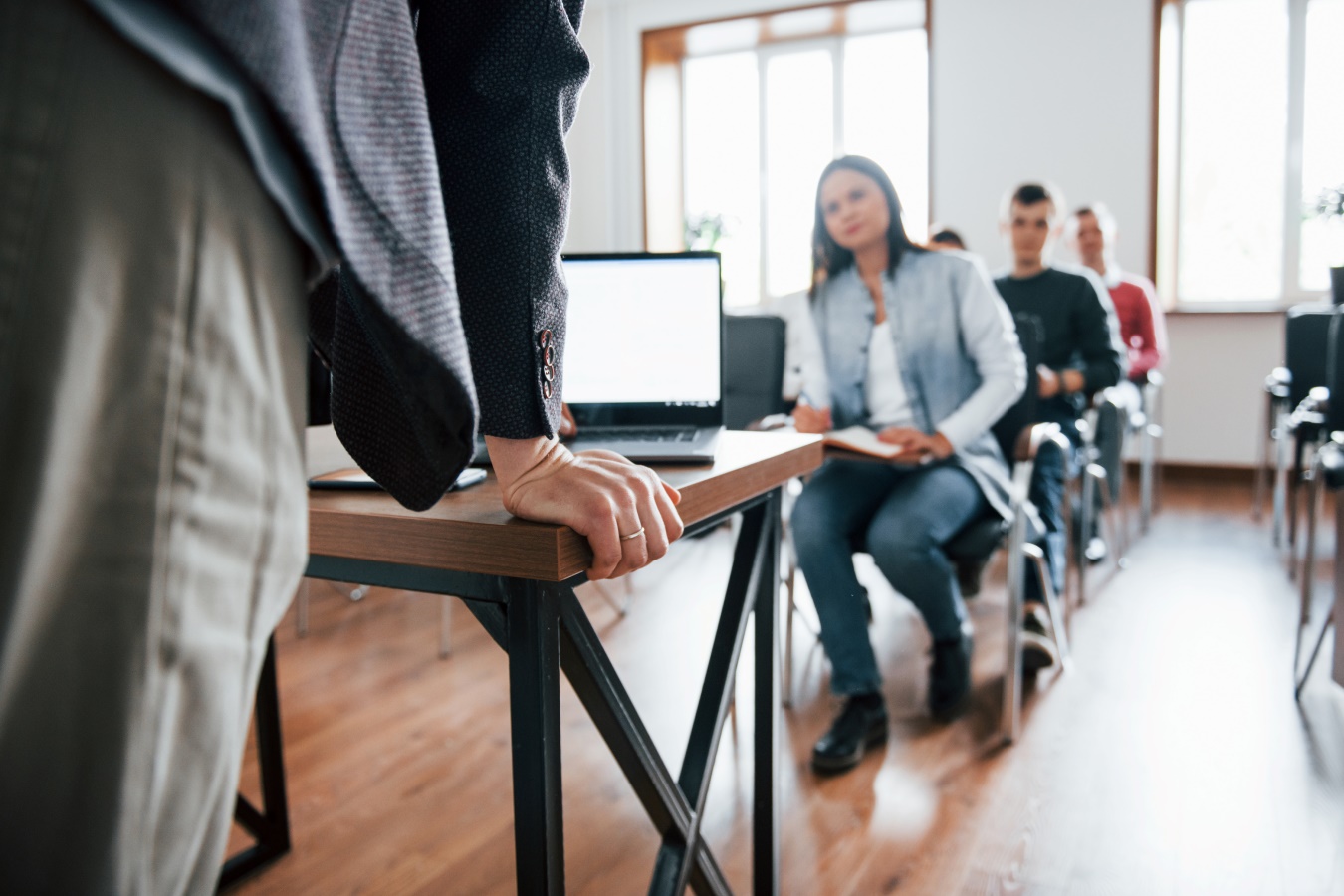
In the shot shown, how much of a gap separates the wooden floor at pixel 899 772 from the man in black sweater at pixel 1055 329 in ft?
1.32

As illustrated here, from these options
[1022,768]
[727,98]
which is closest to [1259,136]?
[727,98]

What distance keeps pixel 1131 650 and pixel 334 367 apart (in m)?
2.54

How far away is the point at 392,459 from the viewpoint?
62cm

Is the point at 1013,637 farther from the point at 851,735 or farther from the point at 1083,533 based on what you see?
the point at 1083,533

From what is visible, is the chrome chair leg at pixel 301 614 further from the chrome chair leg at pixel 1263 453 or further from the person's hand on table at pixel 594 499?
the chrome chair leg at pixel 1263 453

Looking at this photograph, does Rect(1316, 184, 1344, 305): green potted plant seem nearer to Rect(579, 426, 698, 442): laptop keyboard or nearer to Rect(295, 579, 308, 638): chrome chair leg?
Rect(579, 426, 698, 442): laptop keyboard

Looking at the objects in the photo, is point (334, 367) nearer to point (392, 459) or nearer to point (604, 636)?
point (392, 459)

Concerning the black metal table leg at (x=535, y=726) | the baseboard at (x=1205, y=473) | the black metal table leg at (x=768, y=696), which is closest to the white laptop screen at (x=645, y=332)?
the black metal table leg at (x=768, y=696)

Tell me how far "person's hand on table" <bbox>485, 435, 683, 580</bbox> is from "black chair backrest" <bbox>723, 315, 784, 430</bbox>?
199 cm

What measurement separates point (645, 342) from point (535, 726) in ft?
2.22

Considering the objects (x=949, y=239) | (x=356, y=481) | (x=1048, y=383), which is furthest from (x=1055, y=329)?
(x=356, y=481)

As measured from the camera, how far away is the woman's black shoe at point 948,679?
2.23m

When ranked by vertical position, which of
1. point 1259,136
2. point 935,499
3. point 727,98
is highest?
point 727,98

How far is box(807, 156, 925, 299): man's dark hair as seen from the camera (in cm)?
239
